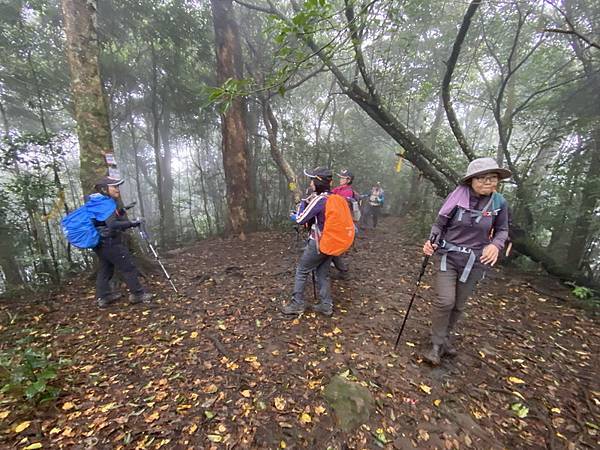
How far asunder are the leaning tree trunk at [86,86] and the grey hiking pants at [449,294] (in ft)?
20.2

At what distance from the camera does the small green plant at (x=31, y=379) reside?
9.05 ft

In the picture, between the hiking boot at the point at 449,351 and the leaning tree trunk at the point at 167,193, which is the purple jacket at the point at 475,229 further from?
the leaning tree trunk at the point at 167,193

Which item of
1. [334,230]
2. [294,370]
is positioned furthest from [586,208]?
[294,370]

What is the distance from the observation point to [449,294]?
11.1 feet

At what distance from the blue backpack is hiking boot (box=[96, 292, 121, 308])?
98 centimetres

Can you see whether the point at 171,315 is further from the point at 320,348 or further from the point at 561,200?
the point at 561,200

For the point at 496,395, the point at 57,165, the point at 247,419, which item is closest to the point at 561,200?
the point at 496,395

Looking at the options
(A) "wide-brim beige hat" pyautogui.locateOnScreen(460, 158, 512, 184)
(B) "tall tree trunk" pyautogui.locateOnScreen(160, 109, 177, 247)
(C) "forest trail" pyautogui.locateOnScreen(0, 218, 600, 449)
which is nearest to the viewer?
(C) "forest trail" pyautogui.locateOnScreen(0, 218, 600, 449)

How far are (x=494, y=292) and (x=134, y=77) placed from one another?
14555 millimetres

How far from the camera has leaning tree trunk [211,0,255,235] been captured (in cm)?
905

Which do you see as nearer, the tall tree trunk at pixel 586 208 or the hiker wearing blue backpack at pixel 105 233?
the hiker wearing blue backpack at pixel 105 233

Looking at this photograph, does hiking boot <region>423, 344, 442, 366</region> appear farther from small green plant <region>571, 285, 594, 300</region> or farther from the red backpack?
small green plant <region>571, 285, 594, 300</region>

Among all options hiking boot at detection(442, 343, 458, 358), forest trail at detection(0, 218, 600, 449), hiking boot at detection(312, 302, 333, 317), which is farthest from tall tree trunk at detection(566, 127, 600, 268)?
hiking boot at detection(312, 302, 333, 317)

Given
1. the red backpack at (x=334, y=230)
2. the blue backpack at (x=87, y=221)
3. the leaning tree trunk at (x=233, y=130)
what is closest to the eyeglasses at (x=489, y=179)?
the red backpack at (x=334, y=230)
